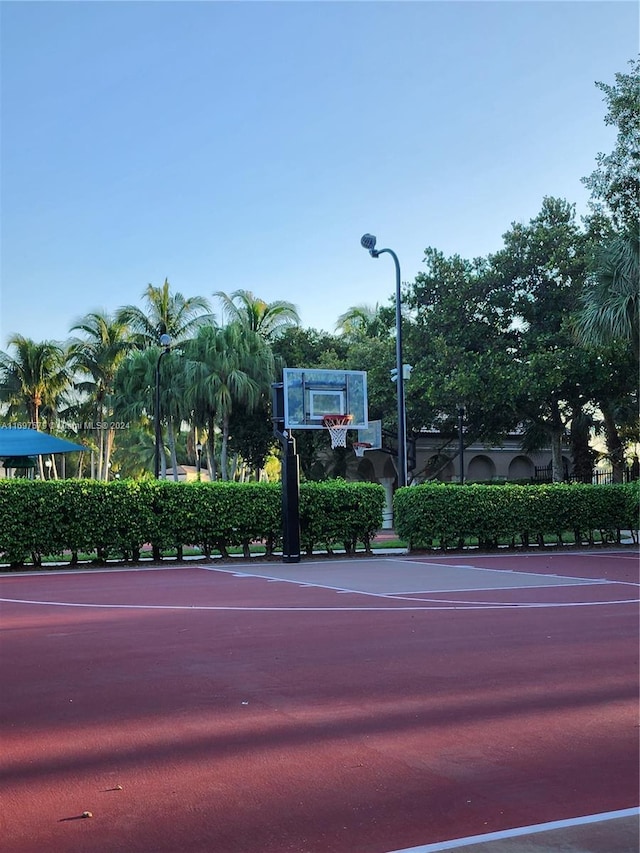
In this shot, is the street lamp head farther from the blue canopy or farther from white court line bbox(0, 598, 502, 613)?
white court line bbox(0, 598, 502, 613)

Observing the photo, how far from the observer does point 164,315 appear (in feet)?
160

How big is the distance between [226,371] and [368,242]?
1749 centimetres

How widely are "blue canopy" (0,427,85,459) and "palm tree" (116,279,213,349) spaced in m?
21.9

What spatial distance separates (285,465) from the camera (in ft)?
68.6

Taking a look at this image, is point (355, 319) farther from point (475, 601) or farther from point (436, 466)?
point (475, 601)

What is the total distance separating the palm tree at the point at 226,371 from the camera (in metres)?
41.4

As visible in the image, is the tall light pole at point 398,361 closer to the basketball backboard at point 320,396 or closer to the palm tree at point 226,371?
the basketball backboard at point 320,396

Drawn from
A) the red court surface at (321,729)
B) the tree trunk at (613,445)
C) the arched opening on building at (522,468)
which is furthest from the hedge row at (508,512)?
the arched opening on building at (522,468)

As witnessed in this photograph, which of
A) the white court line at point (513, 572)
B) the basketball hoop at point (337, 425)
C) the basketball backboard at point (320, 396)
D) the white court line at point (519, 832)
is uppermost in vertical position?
the basketball backboard at point (320, 396)

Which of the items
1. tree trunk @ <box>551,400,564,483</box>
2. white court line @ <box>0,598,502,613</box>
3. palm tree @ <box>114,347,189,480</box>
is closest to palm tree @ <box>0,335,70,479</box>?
palm tree @ <box>114,347,189,480</box>

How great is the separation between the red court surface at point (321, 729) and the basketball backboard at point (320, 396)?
1185 cm

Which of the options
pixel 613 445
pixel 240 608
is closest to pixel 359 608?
pixel 240 608

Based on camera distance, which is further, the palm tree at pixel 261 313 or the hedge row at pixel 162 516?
the palm tree at pixel 261 313

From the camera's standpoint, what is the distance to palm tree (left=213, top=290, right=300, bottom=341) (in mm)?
45281
